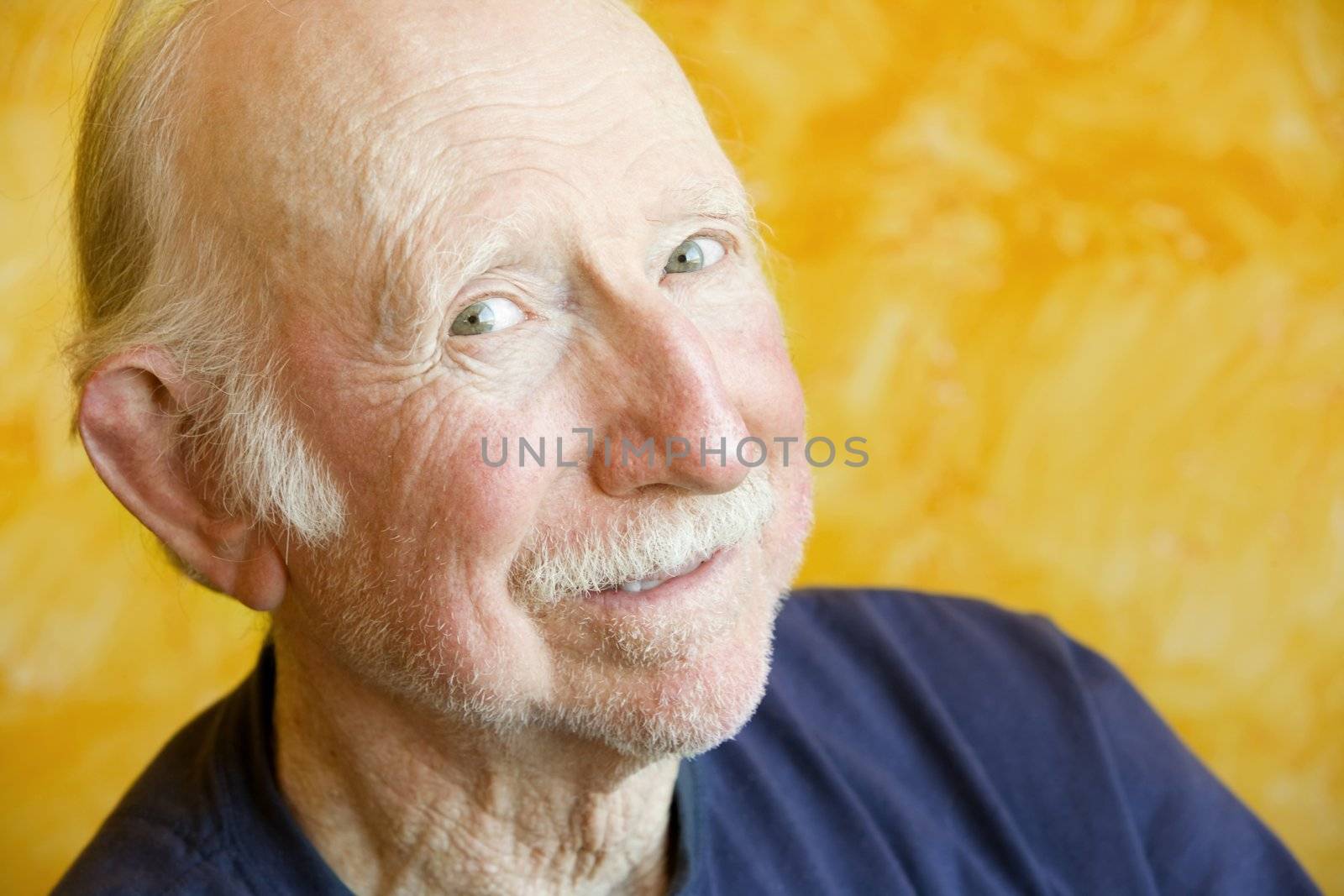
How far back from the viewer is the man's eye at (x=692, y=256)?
119 centimetres

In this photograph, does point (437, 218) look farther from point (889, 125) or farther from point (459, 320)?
point (889, 125)

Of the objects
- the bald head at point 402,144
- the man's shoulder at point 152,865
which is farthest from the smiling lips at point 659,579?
the man's shoulder at point 152,865

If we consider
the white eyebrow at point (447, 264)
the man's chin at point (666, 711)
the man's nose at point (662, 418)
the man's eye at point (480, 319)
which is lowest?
the man's chin at point (666, 711)

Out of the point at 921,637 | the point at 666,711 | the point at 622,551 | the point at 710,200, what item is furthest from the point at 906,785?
the point at 710,200

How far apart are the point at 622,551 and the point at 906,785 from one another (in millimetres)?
563

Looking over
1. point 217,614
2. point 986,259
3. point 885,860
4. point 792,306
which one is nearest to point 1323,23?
point 986,259

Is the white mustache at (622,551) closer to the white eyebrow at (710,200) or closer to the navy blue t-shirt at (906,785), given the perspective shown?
the white eyebrow at (710,200)

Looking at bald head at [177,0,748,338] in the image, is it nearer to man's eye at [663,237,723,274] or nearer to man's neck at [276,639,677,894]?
man's eye at [663,237,723,274]

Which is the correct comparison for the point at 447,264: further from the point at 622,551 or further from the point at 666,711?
the point at 666,711

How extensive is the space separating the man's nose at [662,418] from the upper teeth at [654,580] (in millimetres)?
80

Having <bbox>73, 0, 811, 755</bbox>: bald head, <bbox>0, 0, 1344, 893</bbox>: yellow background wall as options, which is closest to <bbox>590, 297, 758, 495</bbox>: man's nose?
<bbox>73, 0, 811, 755</bbox>: bald head

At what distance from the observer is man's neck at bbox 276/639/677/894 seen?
1.23 metres

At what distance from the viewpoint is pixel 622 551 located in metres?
1.10

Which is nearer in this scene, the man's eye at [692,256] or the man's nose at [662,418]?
the man's nose at [662,418]
